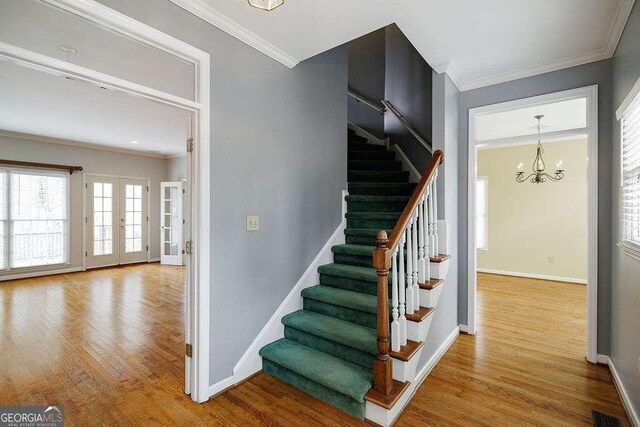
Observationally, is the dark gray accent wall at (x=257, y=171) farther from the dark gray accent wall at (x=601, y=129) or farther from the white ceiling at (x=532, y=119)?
the white ceiling at (x=532, y=119)

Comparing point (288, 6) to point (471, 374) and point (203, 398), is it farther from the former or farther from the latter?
point (471, 374)

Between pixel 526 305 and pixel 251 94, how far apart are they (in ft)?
14.5

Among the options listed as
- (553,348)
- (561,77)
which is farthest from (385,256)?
(561,77)

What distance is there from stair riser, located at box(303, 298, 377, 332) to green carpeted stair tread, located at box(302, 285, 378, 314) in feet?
0.12

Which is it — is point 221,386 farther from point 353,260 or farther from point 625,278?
point 625,278

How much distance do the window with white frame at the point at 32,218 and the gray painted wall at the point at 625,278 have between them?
26.9 ft

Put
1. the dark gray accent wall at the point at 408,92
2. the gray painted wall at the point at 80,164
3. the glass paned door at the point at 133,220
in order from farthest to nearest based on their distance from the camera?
the glass paned door at the point at 133,220
the gray painted wall at the point at 80,164
the dark gray accent wall at the point at 408,92

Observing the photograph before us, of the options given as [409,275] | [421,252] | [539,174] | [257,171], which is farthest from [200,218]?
Answer: [539,174]

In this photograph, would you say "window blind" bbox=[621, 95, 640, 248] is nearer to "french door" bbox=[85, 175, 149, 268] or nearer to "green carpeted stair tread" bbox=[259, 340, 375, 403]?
"green carpeted stair tread" bbox=[259, 340, 375, 403]

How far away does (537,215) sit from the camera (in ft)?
18.6

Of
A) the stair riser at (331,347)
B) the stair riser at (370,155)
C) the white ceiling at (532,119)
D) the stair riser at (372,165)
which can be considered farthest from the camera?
the stair riser at (370,155)

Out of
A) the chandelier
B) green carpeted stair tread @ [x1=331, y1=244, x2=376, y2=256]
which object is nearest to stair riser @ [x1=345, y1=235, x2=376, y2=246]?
green carpeted stair tread @ [x1=331, y1=244, x2=376, y2=256]

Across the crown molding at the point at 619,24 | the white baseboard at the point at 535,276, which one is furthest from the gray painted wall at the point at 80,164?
the crown molding at the point at 619,24

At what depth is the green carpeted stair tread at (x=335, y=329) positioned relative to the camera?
2090 millimetres
